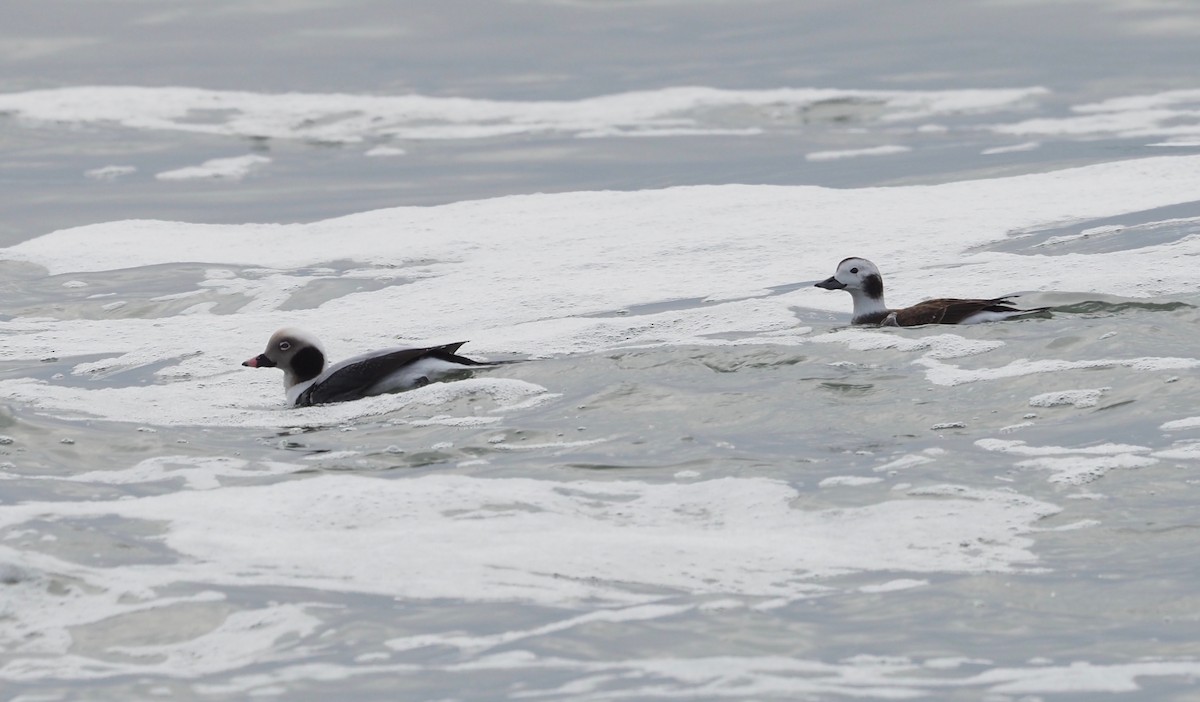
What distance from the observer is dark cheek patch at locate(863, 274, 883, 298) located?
36.3 ft

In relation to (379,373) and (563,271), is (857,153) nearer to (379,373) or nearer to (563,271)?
(563,271)

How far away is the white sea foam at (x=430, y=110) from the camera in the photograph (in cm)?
2269

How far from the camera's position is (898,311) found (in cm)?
1076

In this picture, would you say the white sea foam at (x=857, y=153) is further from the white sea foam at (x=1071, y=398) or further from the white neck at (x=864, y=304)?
the white sea foam at (x=1071, y=398)

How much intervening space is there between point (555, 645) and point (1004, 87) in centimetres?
1996

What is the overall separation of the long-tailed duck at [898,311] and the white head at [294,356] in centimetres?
333

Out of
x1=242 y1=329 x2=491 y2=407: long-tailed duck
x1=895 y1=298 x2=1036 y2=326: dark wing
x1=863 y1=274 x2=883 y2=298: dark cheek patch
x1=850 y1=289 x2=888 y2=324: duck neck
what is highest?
x1=863 y1=274 x2=883 y2=298: dark cheek patch

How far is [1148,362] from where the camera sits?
8805 mm

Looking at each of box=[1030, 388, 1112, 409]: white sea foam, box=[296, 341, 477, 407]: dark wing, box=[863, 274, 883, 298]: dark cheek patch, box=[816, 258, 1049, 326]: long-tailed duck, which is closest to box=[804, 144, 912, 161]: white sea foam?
box=[816, 258, 1049, 326]: long-tailed duck

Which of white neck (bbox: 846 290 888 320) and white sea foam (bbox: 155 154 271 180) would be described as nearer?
white neck (bbox: 846 290 888 320)

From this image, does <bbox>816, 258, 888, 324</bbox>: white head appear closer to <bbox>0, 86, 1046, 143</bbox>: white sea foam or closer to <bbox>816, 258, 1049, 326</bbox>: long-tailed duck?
<bbox>816, 258, 1049, 326</bbox>: long-tailed duck

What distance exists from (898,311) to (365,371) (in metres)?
3.30

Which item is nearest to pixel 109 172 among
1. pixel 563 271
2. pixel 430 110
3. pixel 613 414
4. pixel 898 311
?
pixel 430 110

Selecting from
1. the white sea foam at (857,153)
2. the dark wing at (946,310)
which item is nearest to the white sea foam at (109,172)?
the white sea foam at (857,153)
